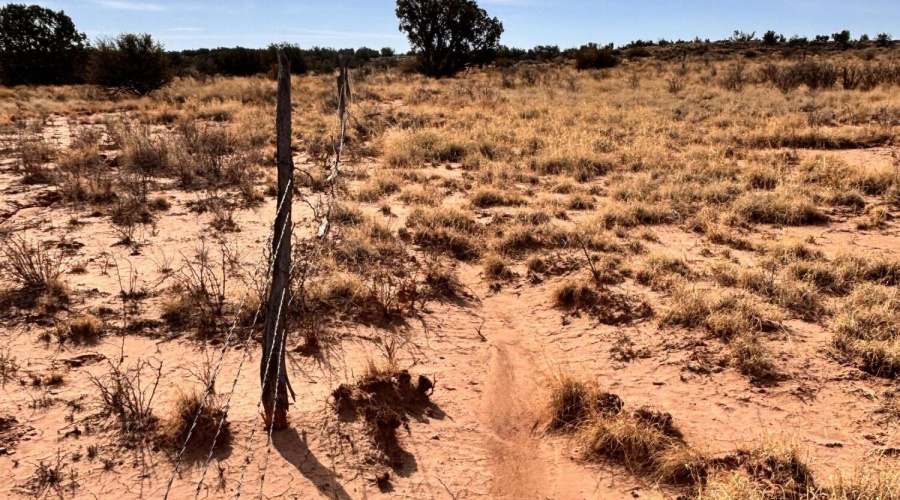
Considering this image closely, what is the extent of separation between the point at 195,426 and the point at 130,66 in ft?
65.0

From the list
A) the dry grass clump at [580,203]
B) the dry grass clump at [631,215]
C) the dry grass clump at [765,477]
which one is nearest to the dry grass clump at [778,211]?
the dry grass clump at [631,215]

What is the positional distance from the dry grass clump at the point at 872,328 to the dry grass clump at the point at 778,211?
211 cm

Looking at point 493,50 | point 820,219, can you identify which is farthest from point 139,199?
point 493,50

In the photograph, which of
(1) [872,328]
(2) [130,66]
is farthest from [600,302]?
(2) [130,66]

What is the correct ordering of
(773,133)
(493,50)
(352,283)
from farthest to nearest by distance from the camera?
(493,50) → (773,133) → (352,283)

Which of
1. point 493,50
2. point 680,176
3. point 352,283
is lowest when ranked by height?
point 352,283

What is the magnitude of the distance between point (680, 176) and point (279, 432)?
24.0 feet

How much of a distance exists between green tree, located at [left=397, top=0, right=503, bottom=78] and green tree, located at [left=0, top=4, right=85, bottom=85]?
16547 mm

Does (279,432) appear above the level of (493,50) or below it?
below

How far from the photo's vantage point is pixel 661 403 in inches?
160

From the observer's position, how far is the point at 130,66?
1925 centimetres

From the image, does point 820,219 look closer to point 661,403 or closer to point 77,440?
point 661,403

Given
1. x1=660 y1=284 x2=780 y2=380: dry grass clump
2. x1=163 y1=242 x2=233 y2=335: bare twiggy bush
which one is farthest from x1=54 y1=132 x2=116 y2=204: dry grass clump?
x1=660 y1=284 x2=780 y2=380: dry grass clump

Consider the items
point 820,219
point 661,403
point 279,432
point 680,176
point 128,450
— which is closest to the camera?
point 128,450
